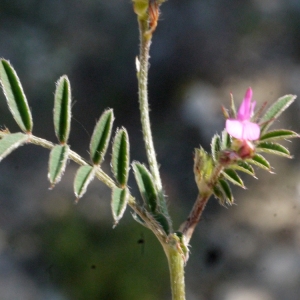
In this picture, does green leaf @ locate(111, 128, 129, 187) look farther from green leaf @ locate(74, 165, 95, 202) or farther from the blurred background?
the blurred background

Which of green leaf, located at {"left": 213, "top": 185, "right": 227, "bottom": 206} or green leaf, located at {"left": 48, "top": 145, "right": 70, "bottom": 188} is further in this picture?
green leaf, located at {"left": 213, "top": 185, "right": 227, "bottom": 206}

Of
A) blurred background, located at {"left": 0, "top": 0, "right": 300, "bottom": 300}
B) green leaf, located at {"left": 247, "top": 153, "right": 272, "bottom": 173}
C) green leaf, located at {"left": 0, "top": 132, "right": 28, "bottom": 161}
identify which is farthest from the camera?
blurred background, located at {"left": 0, "top": 0, "right": 300, "bottom": 300}

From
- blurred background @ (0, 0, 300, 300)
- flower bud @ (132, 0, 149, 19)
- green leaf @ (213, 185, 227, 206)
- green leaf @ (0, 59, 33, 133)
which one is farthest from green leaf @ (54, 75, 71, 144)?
blurred background @ (0, 0, 300, 300)

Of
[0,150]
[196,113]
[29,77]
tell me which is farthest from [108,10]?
[0,150]

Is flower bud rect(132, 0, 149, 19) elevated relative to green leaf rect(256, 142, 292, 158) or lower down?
elevated

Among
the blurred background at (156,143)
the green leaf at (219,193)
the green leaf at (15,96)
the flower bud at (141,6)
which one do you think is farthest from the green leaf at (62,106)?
the blurred background at (156,143)

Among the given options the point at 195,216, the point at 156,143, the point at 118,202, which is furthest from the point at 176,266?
the point at 156,143

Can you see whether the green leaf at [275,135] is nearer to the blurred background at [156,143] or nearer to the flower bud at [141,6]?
the flower bud at [141,6]
